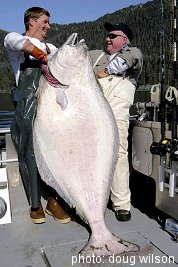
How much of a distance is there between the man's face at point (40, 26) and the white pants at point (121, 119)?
0.74 metres

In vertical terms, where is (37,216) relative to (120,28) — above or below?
below

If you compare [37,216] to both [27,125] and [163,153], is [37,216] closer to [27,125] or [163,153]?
[27,125]

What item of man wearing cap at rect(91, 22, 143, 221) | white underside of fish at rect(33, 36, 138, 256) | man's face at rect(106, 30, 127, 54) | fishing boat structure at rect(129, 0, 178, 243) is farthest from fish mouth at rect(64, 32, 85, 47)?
fishing boat structure at rect(129, 0, 178, 243)

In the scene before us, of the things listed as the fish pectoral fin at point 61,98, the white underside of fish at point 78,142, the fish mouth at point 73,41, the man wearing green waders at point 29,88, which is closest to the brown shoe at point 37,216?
the man wearing green waders at point 29,88

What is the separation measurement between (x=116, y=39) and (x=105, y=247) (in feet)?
6.81

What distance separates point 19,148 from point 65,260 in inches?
49.1

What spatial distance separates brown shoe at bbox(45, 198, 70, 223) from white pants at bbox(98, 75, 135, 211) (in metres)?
0.55

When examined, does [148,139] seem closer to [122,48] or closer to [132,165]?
[132,165]

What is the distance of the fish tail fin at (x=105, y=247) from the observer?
2.69 meters

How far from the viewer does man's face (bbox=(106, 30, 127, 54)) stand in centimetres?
352

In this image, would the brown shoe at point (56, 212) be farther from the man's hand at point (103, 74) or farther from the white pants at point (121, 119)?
the man's hand at point (103, 74)

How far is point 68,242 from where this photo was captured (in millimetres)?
3094

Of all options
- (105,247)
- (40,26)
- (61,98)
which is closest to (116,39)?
(40,26)

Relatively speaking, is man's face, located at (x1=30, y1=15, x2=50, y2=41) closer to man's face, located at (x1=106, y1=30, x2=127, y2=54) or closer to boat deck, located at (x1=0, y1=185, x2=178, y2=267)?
man's face, located at (x1=106, y1=30, x2=127, y2=54)
